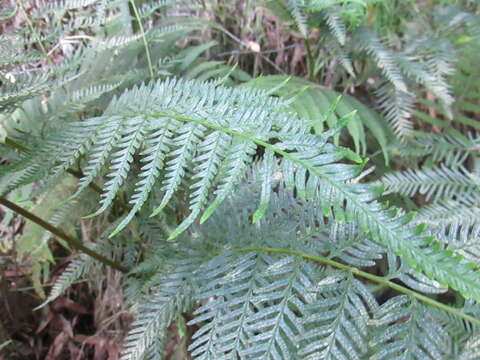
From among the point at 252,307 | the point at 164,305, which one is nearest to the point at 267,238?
the point at 252,307

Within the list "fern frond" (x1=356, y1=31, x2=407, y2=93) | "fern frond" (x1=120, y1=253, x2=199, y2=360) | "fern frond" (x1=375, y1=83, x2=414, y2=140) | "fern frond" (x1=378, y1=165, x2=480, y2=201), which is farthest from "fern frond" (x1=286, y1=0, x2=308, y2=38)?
"fern frond" (x1=120, y1=253, x2=199, y2=360)

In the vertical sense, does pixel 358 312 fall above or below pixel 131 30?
below

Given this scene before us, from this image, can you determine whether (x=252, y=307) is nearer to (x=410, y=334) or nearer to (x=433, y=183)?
(x=410, y=334)

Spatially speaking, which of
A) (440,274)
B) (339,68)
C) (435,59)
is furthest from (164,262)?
(435,59)

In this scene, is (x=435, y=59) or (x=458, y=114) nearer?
(x=435, y=59)

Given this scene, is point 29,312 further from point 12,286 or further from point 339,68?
point 339,68

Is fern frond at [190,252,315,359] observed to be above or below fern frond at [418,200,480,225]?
above

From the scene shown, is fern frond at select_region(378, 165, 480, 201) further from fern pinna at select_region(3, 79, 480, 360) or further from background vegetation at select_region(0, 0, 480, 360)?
fern pinna at select_region(3, 79, 480, 360)

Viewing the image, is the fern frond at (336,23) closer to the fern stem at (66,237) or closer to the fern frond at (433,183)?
the fern frond at (433,183)
